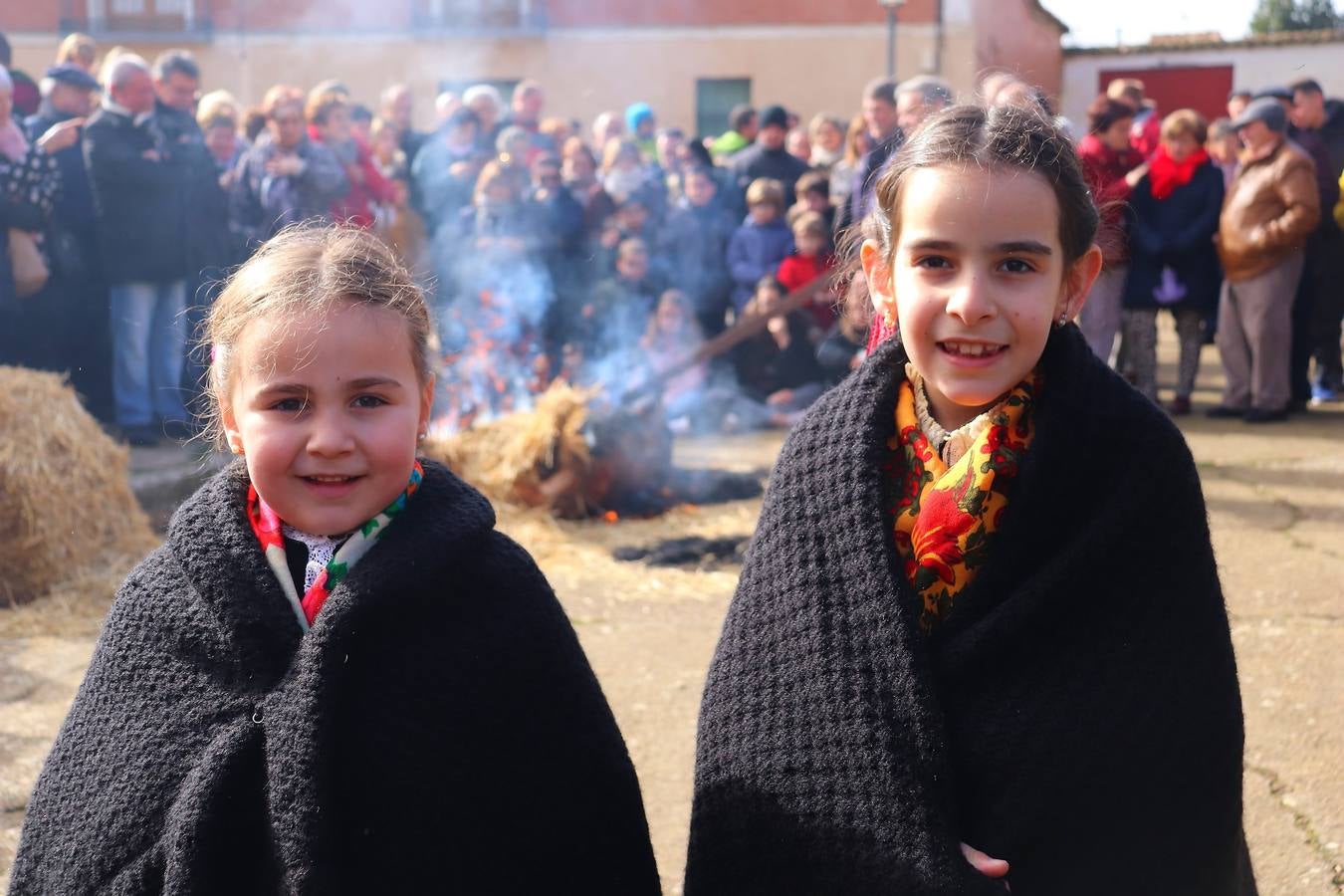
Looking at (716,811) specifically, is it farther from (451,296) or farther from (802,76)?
(802,76)

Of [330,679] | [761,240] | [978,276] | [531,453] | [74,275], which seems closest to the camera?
[330,679]

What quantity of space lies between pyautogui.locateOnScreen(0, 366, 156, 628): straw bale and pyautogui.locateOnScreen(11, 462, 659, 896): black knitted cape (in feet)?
11.4

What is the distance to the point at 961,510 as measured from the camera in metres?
2.32

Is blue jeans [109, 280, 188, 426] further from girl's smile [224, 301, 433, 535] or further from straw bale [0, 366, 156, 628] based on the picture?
girl's smile [224, 301, 433, 535]

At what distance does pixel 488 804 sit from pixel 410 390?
0.67m

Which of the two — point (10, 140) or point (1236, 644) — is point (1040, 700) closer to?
point (1236, 644)

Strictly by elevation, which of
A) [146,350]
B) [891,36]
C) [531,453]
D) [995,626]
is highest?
[891,36]

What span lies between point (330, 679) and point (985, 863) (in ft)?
3.46

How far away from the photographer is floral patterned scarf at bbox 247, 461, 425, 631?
2.26 metres

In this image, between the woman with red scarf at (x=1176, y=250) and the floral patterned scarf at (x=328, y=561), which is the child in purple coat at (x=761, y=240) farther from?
the floral patterned scarf at (x=328, y=561)

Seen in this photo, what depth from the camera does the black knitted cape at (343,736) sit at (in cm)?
213

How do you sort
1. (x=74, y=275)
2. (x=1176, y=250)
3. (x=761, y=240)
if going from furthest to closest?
1. (x=761, y=240)
2. (x=1176, y=250)
3. (x=74, y=275)

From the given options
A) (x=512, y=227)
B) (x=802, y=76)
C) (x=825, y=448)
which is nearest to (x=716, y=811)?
(x=825, y=448)

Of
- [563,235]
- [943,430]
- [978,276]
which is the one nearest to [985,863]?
[943,430]
